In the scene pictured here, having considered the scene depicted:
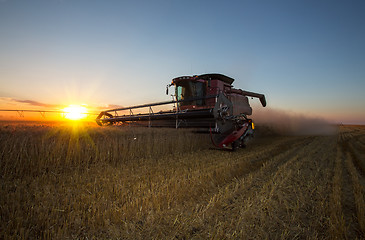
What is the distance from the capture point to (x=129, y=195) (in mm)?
2189

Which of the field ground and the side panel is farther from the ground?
the side panel

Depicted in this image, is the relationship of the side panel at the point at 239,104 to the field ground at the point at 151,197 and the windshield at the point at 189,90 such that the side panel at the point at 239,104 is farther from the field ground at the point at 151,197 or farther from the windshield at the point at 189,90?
the field ground at the point at 151,197

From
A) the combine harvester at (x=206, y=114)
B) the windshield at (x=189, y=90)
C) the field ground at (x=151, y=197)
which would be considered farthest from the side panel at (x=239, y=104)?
the field ground at (x=151, y=197)

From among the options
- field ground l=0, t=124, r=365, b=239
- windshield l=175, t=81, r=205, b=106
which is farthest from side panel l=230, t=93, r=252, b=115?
field ground l=0, t=124, r=365, b=239

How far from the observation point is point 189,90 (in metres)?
8.87

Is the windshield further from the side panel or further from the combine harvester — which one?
the side panel

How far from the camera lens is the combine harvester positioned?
5742mm

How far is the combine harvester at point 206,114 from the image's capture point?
5.74 metres

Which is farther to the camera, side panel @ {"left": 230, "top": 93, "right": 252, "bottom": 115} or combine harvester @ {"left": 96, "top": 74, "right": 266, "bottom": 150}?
side panel @ {"left": 230, "top": 93, "right": 252, "bottom": 115}

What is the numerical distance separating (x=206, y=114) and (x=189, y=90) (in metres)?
3.83

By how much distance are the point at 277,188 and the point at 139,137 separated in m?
3.30

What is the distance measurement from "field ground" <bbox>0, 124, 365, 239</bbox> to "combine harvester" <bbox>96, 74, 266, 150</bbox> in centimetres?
214

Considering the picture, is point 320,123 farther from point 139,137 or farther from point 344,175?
point 139,137

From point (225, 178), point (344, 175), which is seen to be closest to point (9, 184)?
point (225, 178)
